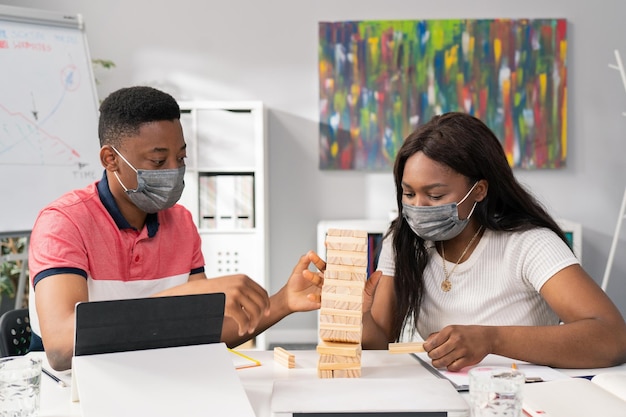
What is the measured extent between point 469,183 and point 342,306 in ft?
2.14

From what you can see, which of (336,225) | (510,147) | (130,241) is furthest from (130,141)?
(510,147)

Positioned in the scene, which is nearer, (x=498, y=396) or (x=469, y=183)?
(x=498, y=396)

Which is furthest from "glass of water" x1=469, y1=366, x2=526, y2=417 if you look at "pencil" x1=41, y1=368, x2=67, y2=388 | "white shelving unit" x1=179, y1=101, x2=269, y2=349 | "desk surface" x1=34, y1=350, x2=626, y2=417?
"white shelving unit" x1=179, y1=101, x2=269, y2=349

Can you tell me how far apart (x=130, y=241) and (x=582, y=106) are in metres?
3.34

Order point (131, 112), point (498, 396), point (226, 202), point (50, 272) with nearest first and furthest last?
point (498, 396), point (50, 272), point (131, 112), point (226, 202)

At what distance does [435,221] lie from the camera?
1.75 meters

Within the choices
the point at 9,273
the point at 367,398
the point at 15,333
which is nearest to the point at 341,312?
the point at 367,398

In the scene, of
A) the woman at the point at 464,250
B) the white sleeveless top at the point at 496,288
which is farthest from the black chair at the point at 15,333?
the white sleeveless top at the point at 496,288

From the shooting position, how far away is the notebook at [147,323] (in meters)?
1.12

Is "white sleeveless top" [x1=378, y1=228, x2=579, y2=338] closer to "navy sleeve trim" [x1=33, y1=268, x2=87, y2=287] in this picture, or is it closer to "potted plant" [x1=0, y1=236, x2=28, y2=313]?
"navy sleeve trim" [x1=33, y1=268, x2=87, y2=287]

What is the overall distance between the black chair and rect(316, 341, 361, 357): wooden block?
34.5 inches

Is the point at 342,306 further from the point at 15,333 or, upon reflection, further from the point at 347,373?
the point at 15,333

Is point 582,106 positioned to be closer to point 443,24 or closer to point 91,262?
point 443,24

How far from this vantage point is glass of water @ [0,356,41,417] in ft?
3.49
